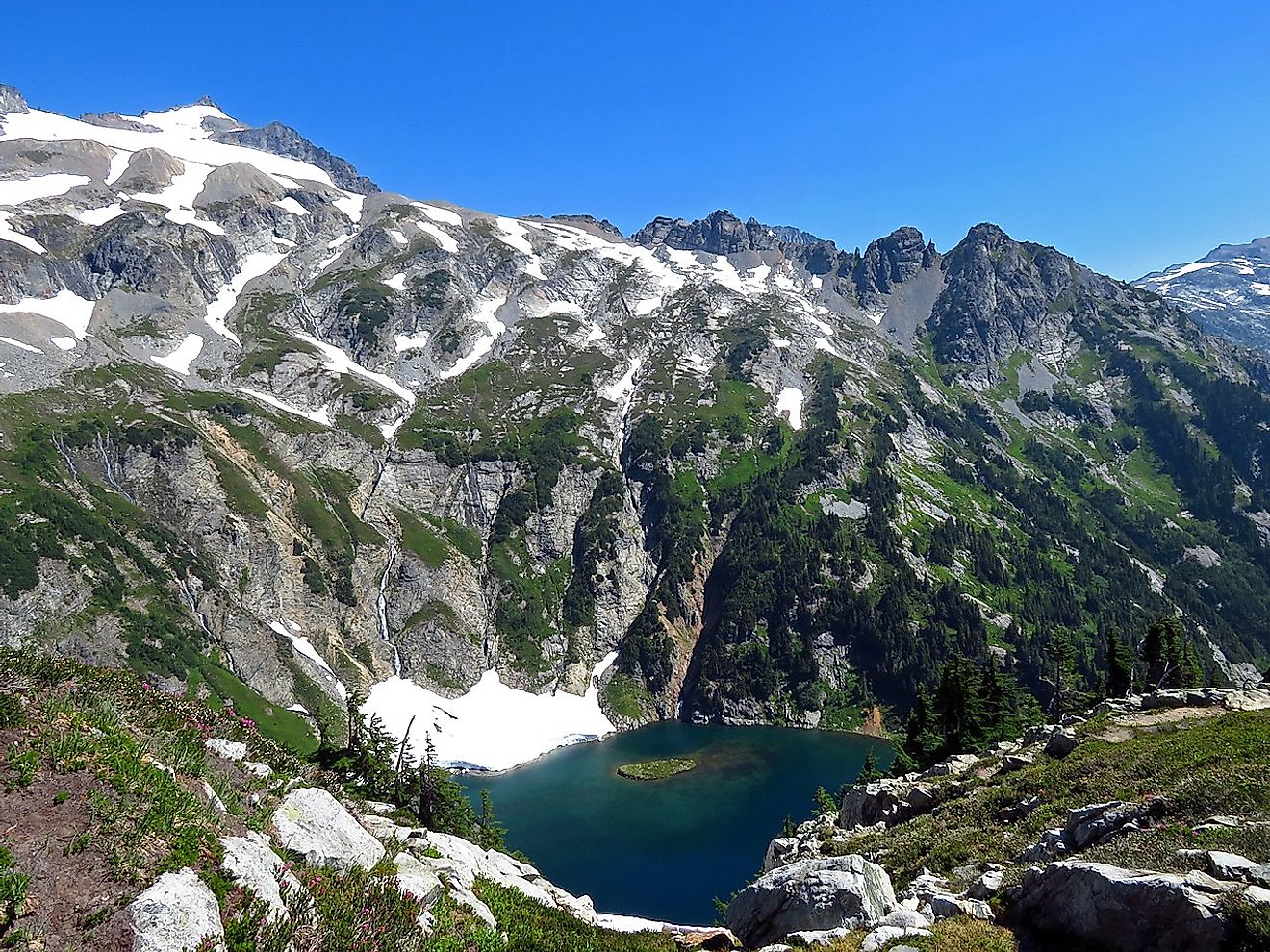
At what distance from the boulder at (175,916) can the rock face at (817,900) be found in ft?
46.2

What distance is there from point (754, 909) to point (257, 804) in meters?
14.7

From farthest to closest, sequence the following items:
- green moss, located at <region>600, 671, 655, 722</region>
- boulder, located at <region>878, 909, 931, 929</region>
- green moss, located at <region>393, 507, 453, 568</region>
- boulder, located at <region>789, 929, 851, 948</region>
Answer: green moss, located at <region>393, 507, 453, 568</region>, green moss, located at <region>600, 671, 655, 722</region>, boulder, located at <region>789, 929, 851, 948</region>, boulder, located at <region>878, 909, 931, 929</region>

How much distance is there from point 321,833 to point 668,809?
10093 cm

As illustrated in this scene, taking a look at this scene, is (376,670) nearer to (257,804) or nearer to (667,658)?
(667,658)

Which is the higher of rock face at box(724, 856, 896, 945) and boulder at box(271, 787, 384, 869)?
boulder at box(271, 787, 384, 869)

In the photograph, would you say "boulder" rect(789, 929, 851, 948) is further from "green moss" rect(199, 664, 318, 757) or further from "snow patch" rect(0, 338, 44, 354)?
"snow patch" rect(0, 338, 44, 354)

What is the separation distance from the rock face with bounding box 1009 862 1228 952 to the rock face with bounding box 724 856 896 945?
140 inches

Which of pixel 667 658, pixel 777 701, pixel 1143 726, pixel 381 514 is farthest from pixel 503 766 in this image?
pixel 1143 726

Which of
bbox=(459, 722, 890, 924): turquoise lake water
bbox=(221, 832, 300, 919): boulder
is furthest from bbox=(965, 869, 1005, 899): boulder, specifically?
bbox=(459, 722, 890, 924): turquoise lake water

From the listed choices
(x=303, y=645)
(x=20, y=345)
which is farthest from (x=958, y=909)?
(x=20, y=345)

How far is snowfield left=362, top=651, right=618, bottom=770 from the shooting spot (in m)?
145

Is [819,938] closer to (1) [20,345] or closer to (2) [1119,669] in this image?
(2) [1119,669]

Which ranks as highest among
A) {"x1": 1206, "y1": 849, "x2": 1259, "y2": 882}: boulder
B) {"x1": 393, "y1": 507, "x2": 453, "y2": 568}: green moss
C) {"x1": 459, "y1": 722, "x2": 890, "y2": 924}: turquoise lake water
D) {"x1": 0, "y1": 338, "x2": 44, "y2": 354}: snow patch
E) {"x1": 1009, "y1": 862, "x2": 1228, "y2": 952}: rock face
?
{"x1": 0, "y1": 338, "x2": 44, "y2": 354}: snow patch

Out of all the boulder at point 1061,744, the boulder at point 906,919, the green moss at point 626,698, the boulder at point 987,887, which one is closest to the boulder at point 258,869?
the boulder at point 906,919
